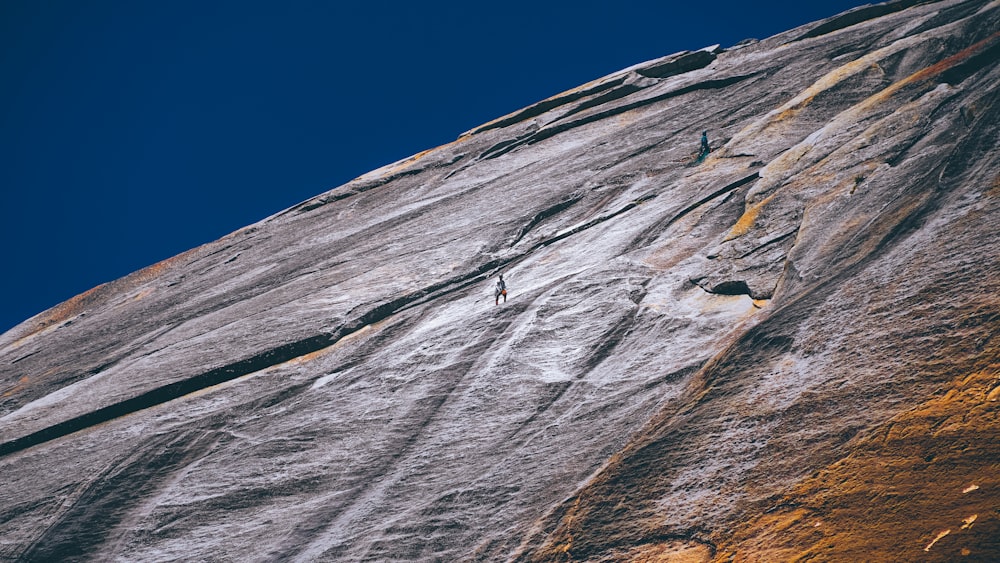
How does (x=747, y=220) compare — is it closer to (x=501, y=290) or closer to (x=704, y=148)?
(x=704, y=148)

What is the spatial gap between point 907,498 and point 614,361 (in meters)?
6.84

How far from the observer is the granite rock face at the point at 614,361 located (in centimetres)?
1087

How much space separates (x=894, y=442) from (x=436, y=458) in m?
8.40

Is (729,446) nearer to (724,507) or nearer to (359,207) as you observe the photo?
(724,507)

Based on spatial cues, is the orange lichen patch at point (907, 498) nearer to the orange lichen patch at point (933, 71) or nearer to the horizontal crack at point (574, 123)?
the orange lichen patch at point (933, 71)

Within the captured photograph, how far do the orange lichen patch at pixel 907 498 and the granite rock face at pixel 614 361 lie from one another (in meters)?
0.04

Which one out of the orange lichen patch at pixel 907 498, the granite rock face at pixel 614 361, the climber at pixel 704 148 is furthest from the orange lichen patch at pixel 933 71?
the orange lichen patch at pixel 907 498

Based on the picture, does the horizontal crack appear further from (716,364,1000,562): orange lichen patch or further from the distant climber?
(716,364,1000,562): orange lichen patch

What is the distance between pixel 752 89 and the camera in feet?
85.4

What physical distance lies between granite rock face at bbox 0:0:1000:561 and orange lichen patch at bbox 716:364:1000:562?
36 millimetres

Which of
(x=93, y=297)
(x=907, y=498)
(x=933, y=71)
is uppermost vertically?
(x=93, y=297)

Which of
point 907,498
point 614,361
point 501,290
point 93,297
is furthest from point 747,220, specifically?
point 93,297

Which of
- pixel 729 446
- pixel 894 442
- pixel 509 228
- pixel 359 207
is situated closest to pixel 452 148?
pixel 359 207

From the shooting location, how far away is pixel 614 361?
51.4 ft
